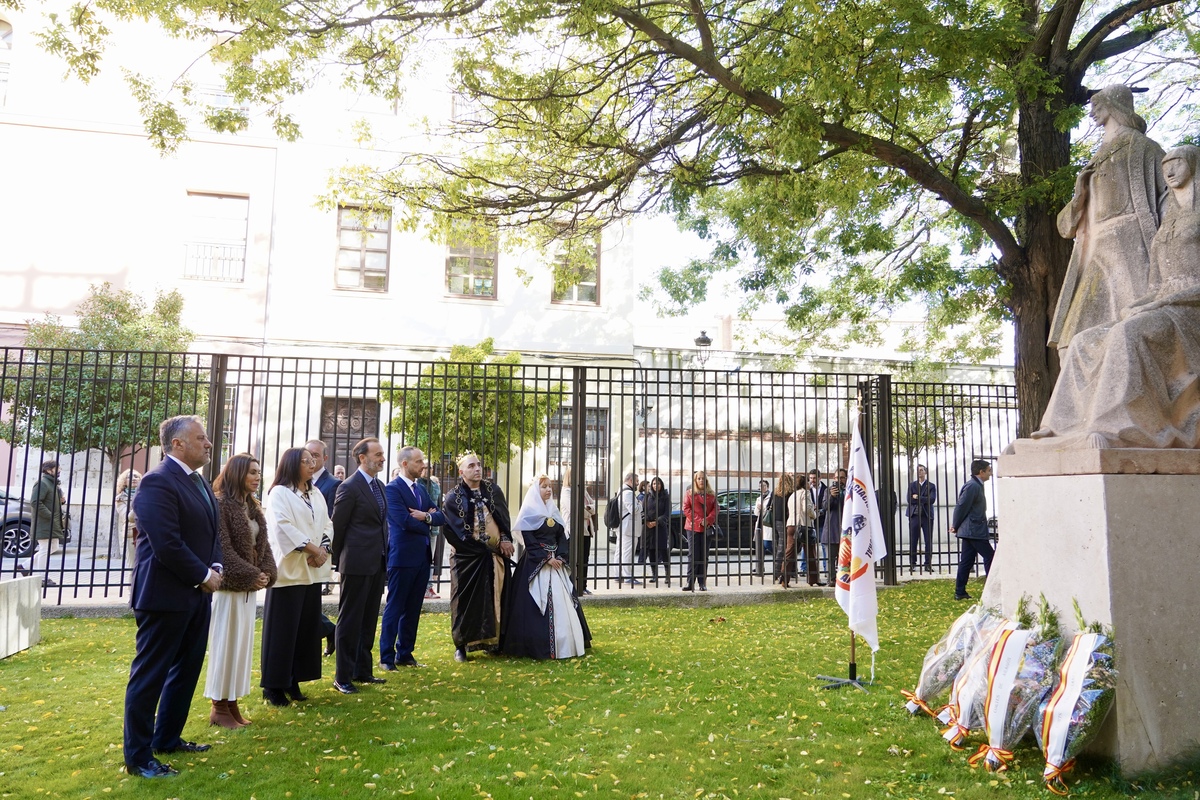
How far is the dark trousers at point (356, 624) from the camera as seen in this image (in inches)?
270

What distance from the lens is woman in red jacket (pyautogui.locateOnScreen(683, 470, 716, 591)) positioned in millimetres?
12789

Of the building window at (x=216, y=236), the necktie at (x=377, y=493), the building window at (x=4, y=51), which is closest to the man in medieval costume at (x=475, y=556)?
the necktie at (x=377, y=493)

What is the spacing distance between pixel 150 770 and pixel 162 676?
0.50 metres

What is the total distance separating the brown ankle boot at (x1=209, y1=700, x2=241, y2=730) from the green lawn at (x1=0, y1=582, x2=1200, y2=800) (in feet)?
0.25

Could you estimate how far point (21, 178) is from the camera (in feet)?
66.4

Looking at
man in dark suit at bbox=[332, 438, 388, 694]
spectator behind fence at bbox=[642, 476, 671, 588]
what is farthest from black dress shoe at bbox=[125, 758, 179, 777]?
spectator behind fence at bbox=[642, 476, 671, 588]

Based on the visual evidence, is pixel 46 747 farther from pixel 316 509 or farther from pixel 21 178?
pixel 21 178

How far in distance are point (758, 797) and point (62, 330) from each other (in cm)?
1804

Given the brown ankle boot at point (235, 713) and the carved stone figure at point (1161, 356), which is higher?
the carved stone figure at point (1161, 356)

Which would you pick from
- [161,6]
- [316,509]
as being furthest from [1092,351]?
[161,6]

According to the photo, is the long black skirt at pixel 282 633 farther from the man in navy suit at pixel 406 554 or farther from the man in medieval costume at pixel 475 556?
the man in medieval costume at pixel 475 556

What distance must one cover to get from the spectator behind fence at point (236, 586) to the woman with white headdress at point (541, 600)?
2.91 m

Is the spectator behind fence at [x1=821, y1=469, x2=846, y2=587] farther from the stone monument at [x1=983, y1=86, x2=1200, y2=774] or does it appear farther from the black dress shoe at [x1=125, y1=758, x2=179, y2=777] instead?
the black dress shoe at [x1=125, y1=758, x2=179, y2=777]

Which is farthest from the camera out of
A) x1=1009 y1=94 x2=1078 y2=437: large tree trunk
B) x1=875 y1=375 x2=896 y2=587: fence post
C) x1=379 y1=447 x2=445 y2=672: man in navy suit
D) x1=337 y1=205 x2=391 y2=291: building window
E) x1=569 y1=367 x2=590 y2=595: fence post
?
x1=337 y1=205 x2=391 y2=291: building window
